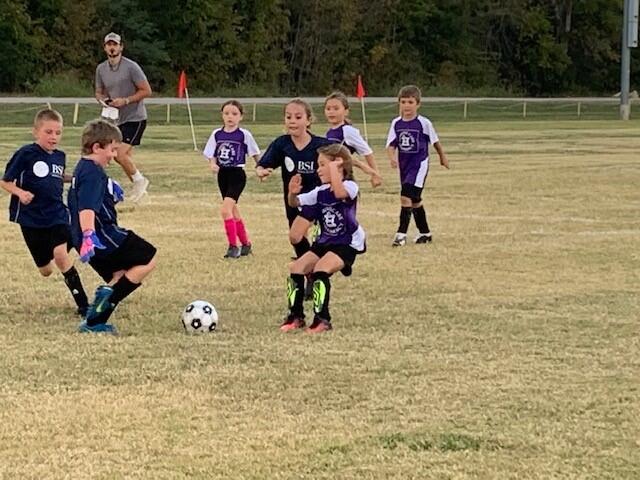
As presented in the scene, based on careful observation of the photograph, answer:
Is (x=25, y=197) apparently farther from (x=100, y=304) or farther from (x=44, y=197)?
(x=100, y=304)

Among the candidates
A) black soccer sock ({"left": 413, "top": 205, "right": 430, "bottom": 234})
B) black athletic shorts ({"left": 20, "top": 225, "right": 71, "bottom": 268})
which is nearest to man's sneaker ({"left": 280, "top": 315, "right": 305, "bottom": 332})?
black athletic shorts ({"left": 20, "top": 225, "right": 71, "bottom": 268})

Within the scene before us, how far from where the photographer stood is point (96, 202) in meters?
8.21

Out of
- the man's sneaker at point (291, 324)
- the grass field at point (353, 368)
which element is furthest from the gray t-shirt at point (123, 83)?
the man's sneaker at point (291, 324)

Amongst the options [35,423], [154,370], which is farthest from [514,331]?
[35,423]

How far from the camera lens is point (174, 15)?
61.2 m

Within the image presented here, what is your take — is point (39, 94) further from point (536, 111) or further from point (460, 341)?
point (460, 341)

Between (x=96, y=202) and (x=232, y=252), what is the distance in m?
4.04

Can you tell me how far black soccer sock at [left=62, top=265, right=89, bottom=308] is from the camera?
9.16 meters

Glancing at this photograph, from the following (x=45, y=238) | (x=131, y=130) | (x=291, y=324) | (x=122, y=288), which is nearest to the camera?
(x=122, y=288)

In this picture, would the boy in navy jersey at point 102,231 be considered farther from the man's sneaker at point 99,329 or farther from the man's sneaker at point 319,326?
the man's sneaker at point 319,326

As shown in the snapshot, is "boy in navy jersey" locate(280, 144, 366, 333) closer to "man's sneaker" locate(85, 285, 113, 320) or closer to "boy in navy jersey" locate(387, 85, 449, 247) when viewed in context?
"man's sneaker" locate(85, 285, 113, 320)

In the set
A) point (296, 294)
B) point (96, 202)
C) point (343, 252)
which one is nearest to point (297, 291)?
point (296, 294)

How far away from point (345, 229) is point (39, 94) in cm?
4628

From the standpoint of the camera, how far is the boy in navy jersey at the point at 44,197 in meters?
9.11
